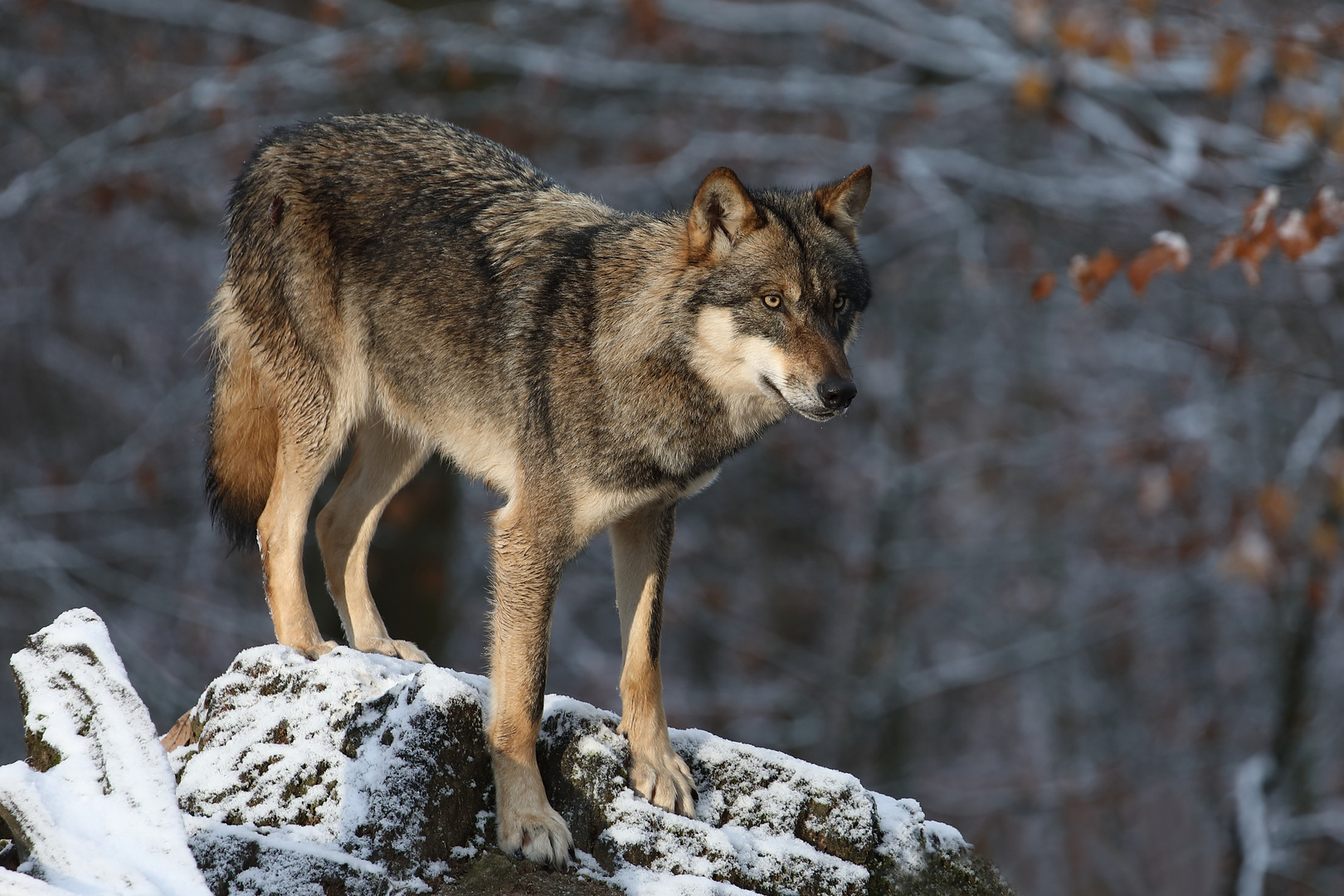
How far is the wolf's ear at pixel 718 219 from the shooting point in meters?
4.23

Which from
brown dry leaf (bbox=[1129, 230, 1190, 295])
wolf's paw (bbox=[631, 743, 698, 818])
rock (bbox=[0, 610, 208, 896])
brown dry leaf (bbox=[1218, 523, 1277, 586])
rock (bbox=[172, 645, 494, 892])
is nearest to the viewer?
rock (bbox=[0, 610, 208, 896])

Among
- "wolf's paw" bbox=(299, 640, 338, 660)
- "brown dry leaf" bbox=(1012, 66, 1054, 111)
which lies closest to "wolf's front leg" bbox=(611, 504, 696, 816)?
"wolf's paw" bbox=(299, 640, 338, 660)

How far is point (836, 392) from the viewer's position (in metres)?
3.89

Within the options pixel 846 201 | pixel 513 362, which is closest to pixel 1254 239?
pixel 846 201

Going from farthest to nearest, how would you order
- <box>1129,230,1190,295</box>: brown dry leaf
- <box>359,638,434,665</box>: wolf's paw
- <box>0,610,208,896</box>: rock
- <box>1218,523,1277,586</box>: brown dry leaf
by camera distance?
<box>1218,523,1277,586</box>: brown dry leaf < <box>1129,230,1190,295</box>: brown dry leaf < <box>359,638,434,665</box>: wolf's paw < <box>0,610,208,896</box>: rock

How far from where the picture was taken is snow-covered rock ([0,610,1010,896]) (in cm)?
297

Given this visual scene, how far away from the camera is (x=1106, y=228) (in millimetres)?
13227

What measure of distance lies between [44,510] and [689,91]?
6854mm

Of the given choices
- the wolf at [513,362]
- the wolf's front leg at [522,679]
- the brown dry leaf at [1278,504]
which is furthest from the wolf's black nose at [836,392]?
the brown dry leaf at [1278,504]

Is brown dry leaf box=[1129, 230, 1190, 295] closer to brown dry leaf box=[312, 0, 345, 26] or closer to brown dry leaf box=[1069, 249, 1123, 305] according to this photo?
brown dry leaf box=[1069, 249, 1123, 305]

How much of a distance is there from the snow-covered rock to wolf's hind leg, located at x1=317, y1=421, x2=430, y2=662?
69 cm

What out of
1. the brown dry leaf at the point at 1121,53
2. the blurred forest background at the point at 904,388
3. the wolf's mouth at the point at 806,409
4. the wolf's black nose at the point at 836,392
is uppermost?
the brown dry leaf at the point at 1121,53

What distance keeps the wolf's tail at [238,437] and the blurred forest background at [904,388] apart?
4.00 metres

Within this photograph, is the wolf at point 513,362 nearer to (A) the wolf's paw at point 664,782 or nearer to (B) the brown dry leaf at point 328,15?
(A) the wolf's paw at point 664,782
